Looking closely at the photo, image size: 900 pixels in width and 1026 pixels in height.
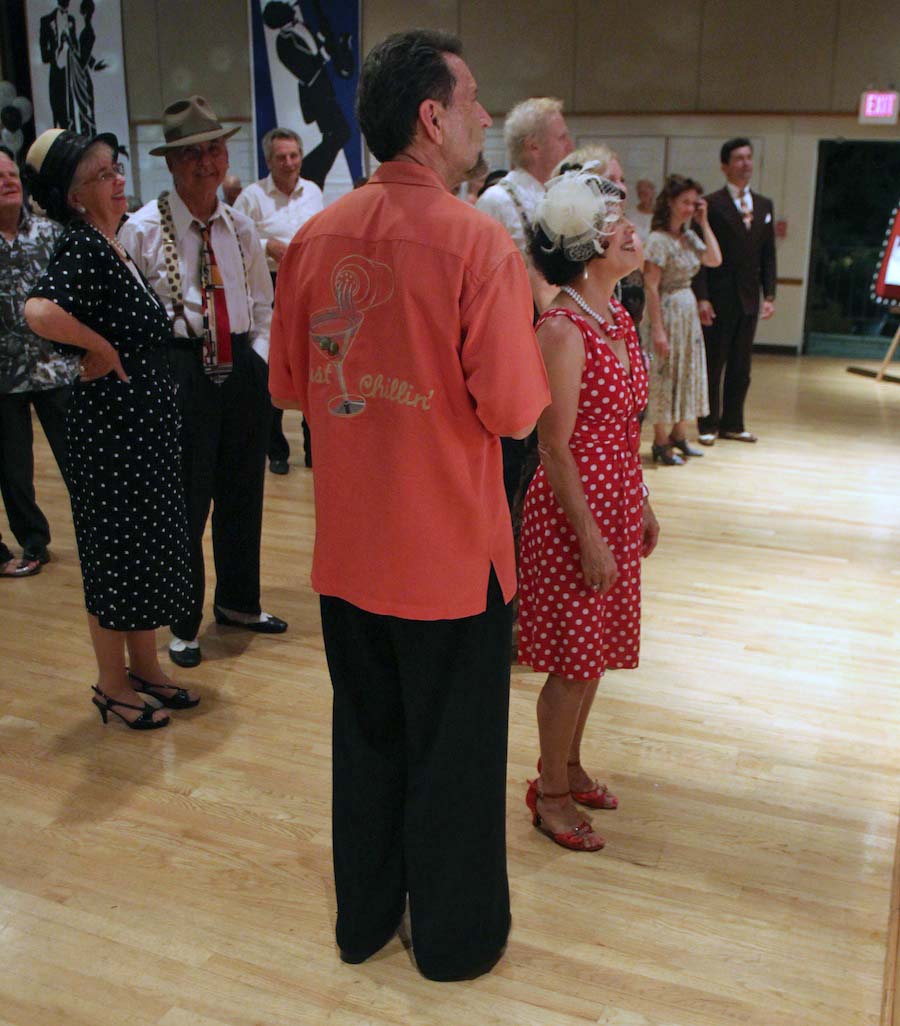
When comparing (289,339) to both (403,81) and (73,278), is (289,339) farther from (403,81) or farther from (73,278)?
(73,278)

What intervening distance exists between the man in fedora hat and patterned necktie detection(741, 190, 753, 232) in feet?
13.1

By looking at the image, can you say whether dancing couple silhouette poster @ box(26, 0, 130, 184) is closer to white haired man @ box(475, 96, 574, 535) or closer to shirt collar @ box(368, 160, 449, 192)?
white haired man @ box(475, 96, 574, 535)

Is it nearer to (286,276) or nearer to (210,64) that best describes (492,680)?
(286,276)

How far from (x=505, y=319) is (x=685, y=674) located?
2.01m

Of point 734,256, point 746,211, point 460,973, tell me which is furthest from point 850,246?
point 460,973

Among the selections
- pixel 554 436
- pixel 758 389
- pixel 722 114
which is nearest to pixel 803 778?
pixel 554 436

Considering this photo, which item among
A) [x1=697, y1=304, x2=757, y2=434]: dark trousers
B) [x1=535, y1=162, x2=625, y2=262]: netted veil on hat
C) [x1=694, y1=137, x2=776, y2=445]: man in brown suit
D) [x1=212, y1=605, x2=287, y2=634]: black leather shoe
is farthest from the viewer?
[x1=697, y1=304, x2=757, y2=434]: dark trousers

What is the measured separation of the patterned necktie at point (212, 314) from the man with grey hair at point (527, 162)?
849mm

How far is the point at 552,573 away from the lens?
7.54 ft

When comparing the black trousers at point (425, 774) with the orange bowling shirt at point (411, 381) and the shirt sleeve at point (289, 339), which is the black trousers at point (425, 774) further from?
the shirt sleeve at point (289, 339)

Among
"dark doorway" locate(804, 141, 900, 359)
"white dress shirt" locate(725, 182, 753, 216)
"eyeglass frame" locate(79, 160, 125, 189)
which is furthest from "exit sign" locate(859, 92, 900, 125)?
"eyeglass frame" locate(79, 160, 125, 189)

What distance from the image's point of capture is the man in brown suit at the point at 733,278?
254 inches

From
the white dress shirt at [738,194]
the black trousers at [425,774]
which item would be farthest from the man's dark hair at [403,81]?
the white dress shirt at [738,194]

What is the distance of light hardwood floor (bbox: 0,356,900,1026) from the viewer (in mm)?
1978
